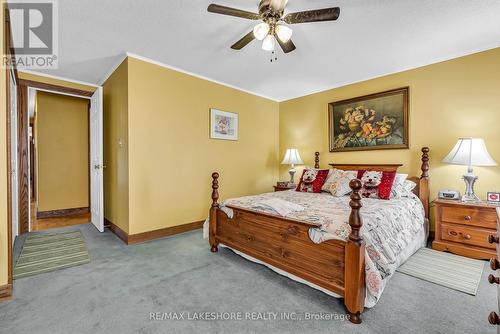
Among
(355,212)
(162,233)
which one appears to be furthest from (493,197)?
(162,233)

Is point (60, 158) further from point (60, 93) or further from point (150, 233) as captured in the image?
point (150, 233)

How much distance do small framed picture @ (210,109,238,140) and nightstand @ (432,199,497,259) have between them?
3.24 metres

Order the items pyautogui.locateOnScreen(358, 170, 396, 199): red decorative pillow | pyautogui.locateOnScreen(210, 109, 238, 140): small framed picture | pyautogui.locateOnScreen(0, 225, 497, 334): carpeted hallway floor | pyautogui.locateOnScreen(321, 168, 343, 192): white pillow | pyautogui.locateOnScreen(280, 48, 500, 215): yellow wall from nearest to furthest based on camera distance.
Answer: pyautogui.locateOnScreen(0, 225, 497, 334): carpeted hallway floor
pyautogui.locateOnScreen(280, 48, 500, 215): yellow wall
pyautogui.locateOnScreen(358, 170, 396, 199): red decorative pillow
pyautogui.locateOnScreen(321, 168, 343, 192): white pillow
pyautogui.locateOnScreen(210, 109, 238, 140): small framed picture

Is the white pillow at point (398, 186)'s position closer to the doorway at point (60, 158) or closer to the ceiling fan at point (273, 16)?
the ceiling fan at point (273, 16)

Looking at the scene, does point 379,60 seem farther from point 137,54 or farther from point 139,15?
point 137,54

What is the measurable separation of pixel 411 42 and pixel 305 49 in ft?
4.05

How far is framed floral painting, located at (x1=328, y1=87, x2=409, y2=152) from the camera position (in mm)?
3549

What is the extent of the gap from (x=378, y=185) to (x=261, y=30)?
2.37 metres

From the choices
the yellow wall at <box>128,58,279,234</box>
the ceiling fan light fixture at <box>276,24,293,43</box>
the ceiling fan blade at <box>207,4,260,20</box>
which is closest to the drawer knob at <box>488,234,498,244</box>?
the ceiling fan light fixture at <box>276,24,293,43</box>

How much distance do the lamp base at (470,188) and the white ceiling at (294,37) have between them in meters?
1.58

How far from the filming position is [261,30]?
2.10 m

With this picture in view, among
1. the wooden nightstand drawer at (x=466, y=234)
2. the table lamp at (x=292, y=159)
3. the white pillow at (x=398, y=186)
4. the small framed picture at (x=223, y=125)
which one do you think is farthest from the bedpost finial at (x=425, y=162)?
the small framed picture at (x=223, y=125)

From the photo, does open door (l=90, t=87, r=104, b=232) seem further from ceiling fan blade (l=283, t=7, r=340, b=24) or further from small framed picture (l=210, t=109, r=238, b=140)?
ceiling fan blade (l=283, t=7, r=340, b=24)

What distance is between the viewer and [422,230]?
296 centimetres
